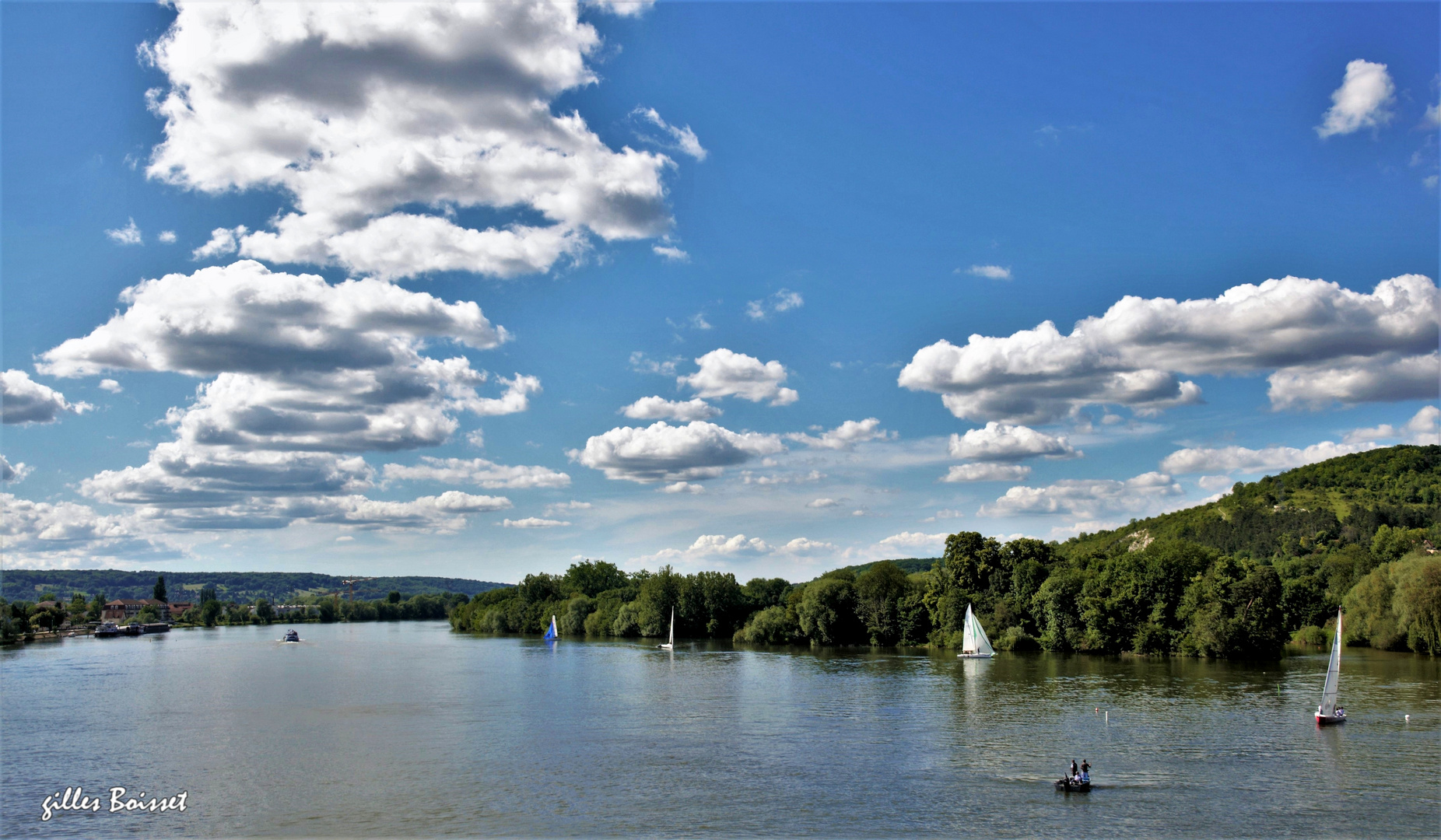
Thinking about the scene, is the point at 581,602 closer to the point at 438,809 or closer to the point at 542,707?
the point at 542,707

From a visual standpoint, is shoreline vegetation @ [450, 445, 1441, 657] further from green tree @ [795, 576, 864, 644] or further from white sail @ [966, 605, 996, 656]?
white sail @ [966, 605, 996, 656]

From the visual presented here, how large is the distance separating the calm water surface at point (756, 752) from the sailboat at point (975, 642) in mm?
9218

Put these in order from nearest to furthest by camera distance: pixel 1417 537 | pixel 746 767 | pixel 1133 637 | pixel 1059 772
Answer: pixel 1059 772
pixel 746 767
pixel 1133 637
pixel 1417 537

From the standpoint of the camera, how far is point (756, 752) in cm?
5169

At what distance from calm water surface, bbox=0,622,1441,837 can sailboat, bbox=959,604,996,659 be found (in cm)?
922

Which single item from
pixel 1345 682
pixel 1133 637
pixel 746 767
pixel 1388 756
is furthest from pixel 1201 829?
pixel 1133 637

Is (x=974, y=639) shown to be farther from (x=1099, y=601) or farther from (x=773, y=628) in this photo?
(x=773, y=628)

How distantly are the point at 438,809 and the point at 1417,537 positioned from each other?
149 meters

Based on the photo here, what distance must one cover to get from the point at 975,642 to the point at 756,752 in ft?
196

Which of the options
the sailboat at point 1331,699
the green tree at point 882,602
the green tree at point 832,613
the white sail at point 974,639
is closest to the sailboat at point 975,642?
the white sail at point 974,639

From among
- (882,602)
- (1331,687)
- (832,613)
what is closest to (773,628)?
(832,613)

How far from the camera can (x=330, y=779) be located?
46938 millimetres

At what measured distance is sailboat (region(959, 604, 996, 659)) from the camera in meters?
104

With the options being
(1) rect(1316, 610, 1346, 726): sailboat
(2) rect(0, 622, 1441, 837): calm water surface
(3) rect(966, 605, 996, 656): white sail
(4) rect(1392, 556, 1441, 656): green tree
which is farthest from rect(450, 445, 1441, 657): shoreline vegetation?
(1) rect(1316, 610, 1346, 726): sailboat
